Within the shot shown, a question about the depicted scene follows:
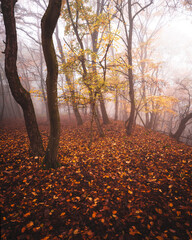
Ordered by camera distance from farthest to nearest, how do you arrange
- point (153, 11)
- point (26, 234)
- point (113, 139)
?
1. point (153, 11)
2. point (113, 139)
3. point (26, 234)

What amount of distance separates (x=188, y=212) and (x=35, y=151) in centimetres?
558

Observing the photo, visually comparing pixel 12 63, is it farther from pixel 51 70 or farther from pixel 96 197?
pixel 96 197

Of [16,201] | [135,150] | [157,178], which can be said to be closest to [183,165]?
[157,178]

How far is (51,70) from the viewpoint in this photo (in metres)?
3.38

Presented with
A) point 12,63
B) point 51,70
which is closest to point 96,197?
point 51,70

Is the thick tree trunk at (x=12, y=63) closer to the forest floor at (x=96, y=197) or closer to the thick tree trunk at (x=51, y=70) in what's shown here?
the thick tree trunk at (x=51, y=70)

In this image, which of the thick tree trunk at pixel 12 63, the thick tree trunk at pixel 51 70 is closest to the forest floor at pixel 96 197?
the thick tree trunk at pixel 51 70

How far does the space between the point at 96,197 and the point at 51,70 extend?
13.9ft

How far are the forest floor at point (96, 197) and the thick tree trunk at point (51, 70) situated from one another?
0.78 m

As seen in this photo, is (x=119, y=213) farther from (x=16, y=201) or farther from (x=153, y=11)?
(x=153, y=11)

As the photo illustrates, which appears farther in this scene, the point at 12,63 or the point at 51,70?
the point at 12,63

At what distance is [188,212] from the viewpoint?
111 inches

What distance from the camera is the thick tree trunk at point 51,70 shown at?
287 centimetres

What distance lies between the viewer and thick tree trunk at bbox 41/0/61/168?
2.87 m
